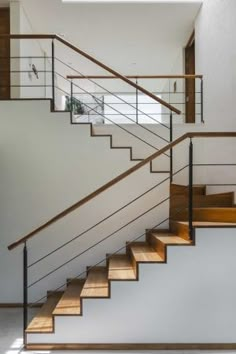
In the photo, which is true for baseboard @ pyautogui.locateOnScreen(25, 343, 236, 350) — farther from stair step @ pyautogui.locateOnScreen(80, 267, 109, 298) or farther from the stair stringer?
stair step @ pyautogui.locateOnScreen(80, 267, 109, 298)

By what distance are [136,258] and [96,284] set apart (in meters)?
0.62

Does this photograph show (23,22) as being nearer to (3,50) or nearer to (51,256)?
(3,50)

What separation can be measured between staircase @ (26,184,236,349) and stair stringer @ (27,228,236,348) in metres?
0.07

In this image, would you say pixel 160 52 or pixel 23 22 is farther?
pixel 160 52

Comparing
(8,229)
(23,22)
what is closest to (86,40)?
(23,22)

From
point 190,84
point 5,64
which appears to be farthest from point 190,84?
point 5,64

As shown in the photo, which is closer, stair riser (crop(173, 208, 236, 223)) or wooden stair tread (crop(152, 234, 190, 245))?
wooden stair tread (crop(152, 234, 190, 245))

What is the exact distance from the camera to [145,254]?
418 cm

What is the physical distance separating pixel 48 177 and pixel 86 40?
4027mm

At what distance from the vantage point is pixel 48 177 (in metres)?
5.24

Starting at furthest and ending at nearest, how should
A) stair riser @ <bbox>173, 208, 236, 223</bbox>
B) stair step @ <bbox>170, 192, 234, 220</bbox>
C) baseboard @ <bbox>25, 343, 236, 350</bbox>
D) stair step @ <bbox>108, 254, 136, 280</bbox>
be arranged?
stair step @ <bbox>170, 192, 234, 220</bbox>, stair riser @ <bbox>173, 208, 236, 223</bbox>, stair step @ <bbox>108, 254, 136, 280</bbox>, baseboard @ <bbox>25, 343, 236, 350</bbox>

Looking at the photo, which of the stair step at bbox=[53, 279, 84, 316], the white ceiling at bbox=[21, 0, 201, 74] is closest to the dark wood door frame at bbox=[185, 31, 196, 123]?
the white ceiling at bbox=[21, 0, 201, 74]

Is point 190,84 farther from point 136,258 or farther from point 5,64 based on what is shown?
point 136,258

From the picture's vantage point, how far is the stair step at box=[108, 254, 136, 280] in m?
3.88
